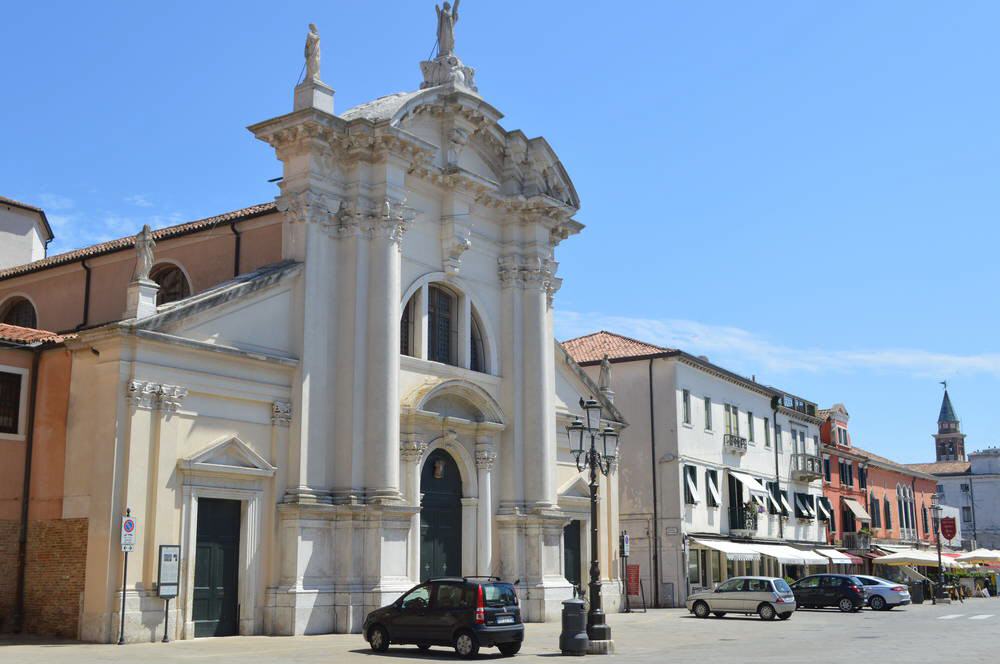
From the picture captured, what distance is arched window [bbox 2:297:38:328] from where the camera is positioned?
3267 centimetres

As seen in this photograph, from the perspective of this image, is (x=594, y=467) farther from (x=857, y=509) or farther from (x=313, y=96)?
(x=857, y=509)

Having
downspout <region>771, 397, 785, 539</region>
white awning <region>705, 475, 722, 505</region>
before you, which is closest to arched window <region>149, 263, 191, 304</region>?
white awning <region>705, 475, 722, 505</region>

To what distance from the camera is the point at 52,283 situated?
3219cm

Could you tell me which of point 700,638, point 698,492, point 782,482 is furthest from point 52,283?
point 782,482

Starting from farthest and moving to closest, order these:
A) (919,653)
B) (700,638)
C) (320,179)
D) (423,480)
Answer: (423,480), (320,179), (700,638), (919,653)

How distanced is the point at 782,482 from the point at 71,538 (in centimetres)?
3874

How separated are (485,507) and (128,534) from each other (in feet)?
35.5

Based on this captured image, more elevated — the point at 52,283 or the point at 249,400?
the point at 52,283

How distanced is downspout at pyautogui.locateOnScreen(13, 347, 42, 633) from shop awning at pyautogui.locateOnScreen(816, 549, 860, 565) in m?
40.7

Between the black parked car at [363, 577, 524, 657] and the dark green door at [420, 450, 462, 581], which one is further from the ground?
the dark green door at [420, 450, 462, 581]

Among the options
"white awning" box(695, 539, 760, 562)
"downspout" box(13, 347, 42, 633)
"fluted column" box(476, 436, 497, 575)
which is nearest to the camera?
"downspout" box(13, 347, 42, 633)

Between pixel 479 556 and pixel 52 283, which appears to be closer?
pixel 479 556

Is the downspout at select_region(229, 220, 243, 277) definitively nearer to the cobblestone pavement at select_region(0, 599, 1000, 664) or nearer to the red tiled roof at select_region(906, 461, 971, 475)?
the cobblestone pavement at select_region(0, 599, 1000, 664)

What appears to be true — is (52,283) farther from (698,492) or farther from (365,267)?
(698,492)
